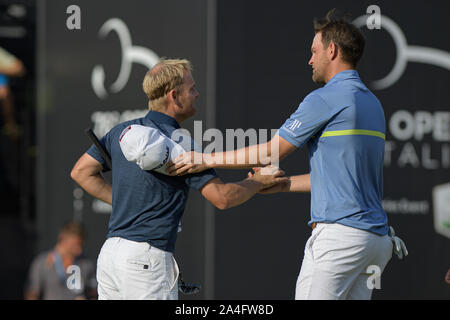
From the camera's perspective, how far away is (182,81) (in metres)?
3.18

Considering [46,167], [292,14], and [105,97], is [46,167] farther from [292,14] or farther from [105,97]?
[292,14]

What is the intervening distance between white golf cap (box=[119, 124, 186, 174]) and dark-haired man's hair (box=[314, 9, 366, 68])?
93 centimetres

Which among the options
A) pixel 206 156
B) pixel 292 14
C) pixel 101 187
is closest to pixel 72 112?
pixel 292 14

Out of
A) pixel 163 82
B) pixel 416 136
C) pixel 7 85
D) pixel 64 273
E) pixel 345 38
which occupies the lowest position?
pixel 64 273

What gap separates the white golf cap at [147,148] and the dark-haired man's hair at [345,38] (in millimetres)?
933

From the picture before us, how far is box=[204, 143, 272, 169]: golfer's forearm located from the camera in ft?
10.1

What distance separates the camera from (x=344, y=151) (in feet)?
9.48

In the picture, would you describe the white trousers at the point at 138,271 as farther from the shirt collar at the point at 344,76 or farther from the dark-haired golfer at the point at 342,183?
the shirt collar at the point at 344,76

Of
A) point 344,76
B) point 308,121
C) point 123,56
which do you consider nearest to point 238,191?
point 308,121

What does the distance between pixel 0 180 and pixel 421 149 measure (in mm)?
11333

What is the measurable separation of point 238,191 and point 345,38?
37.0 inches

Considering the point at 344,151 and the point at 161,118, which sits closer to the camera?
the point at 344,151

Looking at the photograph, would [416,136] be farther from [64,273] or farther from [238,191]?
[64,273]

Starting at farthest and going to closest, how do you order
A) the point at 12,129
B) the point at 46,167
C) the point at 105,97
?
1. the point at 12,129
2. the point at 46,167
3. the point at 105,97
